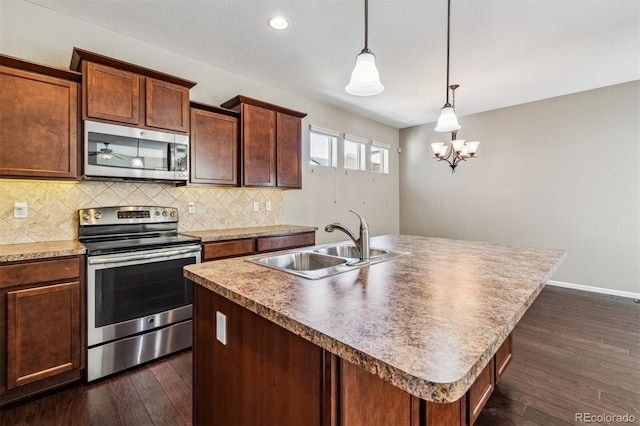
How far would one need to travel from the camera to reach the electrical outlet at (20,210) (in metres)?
2.19

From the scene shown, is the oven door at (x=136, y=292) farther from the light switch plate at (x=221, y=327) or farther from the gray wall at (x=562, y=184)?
the gray wall at (x=562, y=184)

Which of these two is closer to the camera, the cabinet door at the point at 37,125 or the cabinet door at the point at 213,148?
the cabinet door at the point at 37,125

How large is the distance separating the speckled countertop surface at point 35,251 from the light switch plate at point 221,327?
1360 mm

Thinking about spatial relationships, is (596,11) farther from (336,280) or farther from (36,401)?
(36,401)

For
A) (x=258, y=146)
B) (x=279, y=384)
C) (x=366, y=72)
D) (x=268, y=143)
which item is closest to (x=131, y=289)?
(x=279, y=384)

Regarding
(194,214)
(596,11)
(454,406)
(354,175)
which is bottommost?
(454,406)

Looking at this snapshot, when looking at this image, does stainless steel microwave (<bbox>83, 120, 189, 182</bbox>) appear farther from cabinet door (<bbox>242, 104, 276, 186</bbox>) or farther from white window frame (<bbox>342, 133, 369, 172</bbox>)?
white window frame (<bbox>342, 133, 369, 172</bbox>)

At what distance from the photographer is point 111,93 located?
7.54 ft

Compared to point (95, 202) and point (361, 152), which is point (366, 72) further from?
point (361, 152)

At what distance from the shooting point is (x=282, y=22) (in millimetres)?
2508

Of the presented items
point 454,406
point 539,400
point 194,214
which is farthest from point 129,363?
point 539,400

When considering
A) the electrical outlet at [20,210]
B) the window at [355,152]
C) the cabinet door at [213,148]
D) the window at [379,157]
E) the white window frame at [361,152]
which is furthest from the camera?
the window at [379,157]

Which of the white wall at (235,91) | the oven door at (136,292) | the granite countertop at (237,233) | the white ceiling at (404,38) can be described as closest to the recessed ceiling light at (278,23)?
the white ceiling at (404,38)

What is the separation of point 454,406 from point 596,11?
10.2 feet
